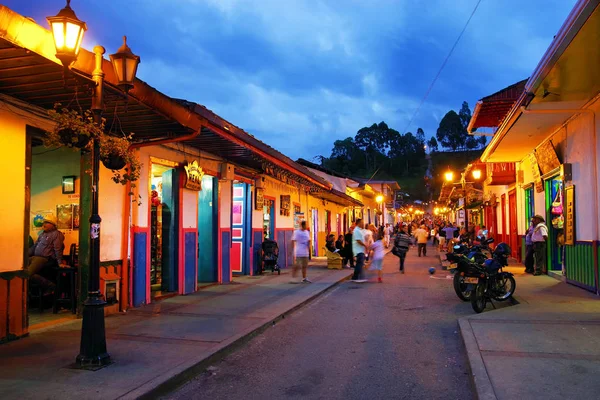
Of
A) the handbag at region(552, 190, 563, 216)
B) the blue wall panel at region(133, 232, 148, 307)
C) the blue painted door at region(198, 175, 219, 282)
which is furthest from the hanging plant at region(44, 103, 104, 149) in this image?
the handbag at region(552, 190, 563, 216)

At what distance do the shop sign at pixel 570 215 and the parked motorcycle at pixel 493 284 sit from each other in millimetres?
2125

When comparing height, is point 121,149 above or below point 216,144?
below

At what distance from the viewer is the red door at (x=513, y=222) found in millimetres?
19562

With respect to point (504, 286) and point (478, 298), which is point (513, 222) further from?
point (478, 298)

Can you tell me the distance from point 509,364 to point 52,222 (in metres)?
7.92

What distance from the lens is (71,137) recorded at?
578cm

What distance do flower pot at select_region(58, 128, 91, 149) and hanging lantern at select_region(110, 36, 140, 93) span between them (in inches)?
30.6

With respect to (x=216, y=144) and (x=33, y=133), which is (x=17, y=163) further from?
(x=216, y=144)

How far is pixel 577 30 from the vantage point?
239 inches

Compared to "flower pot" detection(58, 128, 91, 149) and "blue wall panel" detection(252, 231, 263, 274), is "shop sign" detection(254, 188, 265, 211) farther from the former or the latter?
"flower pot" detection(58, 128, 91, 149)

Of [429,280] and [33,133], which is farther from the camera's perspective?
[429,280]

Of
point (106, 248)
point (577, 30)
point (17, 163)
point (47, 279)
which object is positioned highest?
point (577, 30)

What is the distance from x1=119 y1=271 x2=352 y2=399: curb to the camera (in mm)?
4766

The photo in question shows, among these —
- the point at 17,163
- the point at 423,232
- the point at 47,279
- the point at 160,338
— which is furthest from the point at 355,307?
the point at 423,232
